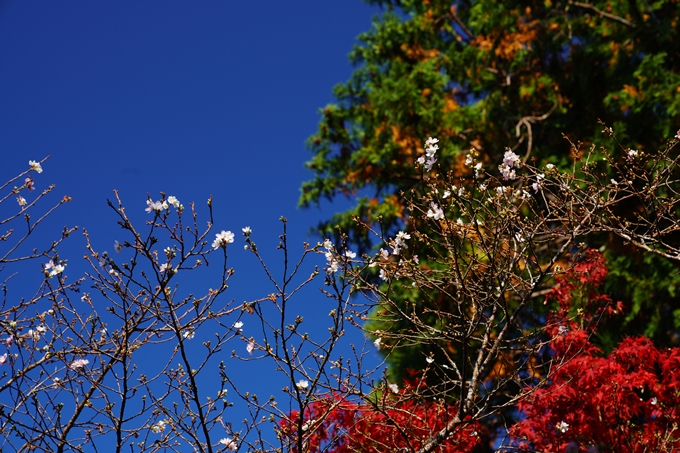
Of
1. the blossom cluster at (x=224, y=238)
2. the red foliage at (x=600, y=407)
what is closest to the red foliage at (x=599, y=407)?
the red foliage at (x=600, y=407)

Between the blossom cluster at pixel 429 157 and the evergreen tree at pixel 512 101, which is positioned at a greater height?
the evergreen tree at pixel 512 101

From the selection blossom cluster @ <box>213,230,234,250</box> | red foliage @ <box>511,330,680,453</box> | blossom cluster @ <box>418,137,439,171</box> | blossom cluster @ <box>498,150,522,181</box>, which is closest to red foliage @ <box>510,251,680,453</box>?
red foliage @ <box>511,330,680,453</box>

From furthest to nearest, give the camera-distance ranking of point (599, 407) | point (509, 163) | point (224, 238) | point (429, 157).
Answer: point (599, 407)
point (509, 163)
point (429, 157)
point (224, 238)

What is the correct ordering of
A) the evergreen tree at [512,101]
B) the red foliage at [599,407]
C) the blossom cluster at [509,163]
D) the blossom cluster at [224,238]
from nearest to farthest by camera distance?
1. the blossom cluster at [224,238]
2. the blossom cluster at [509,163]
3. the red foliage at [599,407]
4. the evergreen tree at [512,101]

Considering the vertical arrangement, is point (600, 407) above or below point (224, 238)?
below

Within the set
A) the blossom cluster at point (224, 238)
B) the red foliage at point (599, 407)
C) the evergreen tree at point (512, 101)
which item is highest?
the evergreen tree at point (512, 101)

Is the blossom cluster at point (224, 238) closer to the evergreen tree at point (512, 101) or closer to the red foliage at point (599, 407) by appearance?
the red foliage at point (599, 407)

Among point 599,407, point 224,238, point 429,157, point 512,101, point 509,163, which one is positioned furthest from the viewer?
point 512,101

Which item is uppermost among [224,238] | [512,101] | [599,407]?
[512,101]

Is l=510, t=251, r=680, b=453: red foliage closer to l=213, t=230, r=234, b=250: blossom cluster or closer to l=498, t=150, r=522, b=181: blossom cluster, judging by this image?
l=498, t=150, r=522, b=181: blossom cluster

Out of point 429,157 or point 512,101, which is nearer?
point 429,157

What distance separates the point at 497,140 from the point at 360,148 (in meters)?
2.60

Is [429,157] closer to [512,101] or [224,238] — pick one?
[224,238]

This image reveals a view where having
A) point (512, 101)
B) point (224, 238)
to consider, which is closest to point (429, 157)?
point (224, 238)
